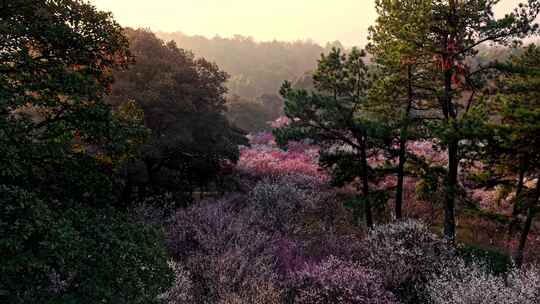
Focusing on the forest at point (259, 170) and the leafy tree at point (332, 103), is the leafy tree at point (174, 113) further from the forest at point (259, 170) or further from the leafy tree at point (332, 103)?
the leafy tree at point (332, 103)

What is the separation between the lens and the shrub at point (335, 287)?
8.80 meters

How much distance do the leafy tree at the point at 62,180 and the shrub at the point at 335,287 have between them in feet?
11.2

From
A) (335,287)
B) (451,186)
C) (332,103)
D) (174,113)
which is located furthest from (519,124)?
(174,113)

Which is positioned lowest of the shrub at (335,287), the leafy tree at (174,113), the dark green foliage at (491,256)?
the dark green foliage at (491,256)

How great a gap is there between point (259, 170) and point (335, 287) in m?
15.3

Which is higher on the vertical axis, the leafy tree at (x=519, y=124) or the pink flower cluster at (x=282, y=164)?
the leafy tree at (x=519, y=124)

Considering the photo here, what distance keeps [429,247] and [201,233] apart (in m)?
6.48

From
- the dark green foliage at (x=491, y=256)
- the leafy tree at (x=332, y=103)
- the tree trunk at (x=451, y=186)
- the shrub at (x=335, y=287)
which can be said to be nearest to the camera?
the shrub at (x=335, y=287)

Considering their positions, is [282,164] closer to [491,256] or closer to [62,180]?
[491,256]

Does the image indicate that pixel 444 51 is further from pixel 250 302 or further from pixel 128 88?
pixel 128 88

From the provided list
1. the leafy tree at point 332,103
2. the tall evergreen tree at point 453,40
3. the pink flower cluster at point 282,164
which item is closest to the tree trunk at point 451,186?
the tall evergreen tree at point 453,40

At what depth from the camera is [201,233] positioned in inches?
459

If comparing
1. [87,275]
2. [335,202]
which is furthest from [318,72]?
[87,275]

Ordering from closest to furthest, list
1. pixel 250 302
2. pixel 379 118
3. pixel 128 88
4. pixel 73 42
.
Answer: pixel 73 42, pixel 250 302, pixel 379 118, pixel 128 88
